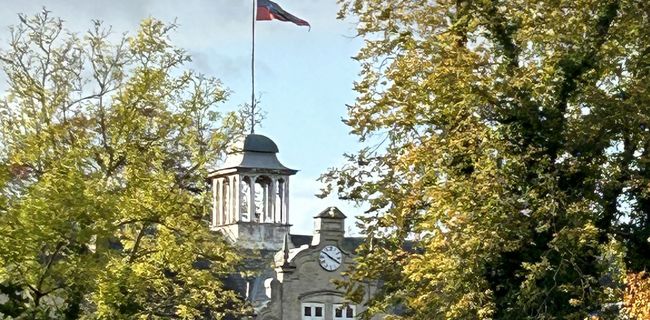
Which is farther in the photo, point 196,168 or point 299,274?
point 299,274

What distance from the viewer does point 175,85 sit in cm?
4159

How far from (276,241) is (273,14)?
9660 millimetres

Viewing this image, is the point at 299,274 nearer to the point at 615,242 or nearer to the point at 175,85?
the point at 175,85

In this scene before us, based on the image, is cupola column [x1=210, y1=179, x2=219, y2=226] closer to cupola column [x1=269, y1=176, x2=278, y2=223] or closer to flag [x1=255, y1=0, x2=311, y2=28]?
cupola column [x1=269, y1=176, x2=278, y2=223]

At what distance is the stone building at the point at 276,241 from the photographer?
65.8 metres

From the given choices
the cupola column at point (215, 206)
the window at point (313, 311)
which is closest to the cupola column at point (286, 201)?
the cupola column at point (215, 206)

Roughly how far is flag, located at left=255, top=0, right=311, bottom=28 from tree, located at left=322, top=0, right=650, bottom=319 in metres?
32.8

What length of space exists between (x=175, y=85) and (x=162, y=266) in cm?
451

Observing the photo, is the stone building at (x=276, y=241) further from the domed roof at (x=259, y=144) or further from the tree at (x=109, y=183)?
the tree at (x=109, y=183)

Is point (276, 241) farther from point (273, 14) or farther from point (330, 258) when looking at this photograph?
point (273, 14)

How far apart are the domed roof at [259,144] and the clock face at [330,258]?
630 centimetres

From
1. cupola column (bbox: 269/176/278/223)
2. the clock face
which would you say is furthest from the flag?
A: the clock face

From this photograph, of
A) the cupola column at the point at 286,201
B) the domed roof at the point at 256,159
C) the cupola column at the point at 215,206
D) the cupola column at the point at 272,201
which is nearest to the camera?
the domed roof at the point at 256,159

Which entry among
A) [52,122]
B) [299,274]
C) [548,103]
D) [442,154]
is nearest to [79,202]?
[52,122]
